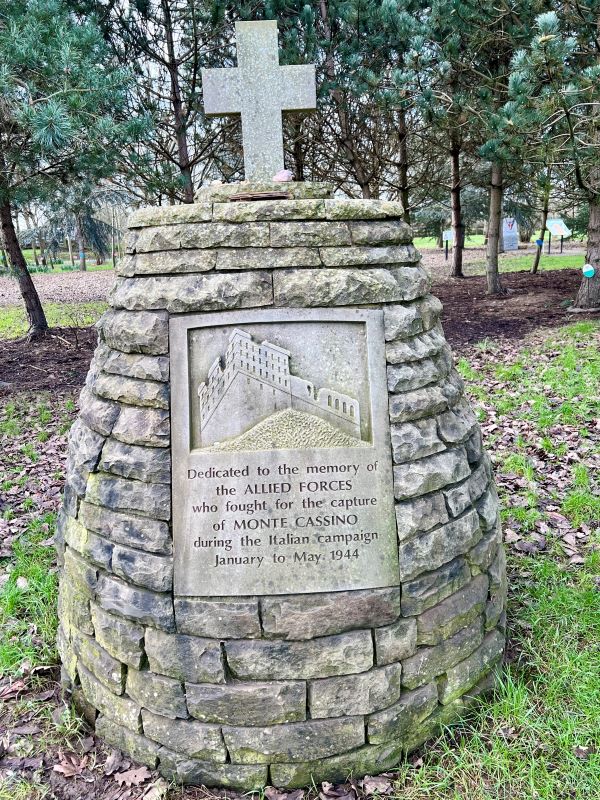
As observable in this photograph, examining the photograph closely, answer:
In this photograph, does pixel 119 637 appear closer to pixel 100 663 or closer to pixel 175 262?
pixel 100 663

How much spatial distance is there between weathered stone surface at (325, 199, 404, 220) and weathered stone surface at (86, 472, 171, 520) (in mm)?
1238

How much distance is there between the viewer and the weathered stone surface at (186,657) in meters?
2.13

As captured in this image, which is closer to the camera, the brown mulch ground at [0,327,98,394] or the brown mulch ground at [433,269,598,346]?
the brown mulch ground at [0,327,98,394]

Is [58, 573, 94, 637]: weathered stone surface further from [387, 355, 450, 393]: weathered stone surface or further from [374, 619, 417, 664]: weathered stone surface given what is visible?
[387, 355, 450, 393]: weathered stone surface

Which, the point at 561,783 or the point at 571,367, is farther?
the point at 571,367

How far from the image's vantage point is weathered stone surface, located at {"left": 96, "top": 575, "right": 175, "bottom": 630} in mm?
2154

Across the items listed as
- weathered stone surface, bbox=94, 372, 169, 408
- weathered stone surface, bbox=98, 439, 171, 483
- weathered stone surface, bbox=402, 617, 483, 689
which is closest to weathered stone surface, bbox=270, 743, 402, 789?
weathered stone surface, bbox=402, 617, 483, 689

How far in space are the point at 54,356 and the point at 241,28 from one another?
620 cm

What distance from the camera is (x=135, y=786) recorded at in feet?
7.18

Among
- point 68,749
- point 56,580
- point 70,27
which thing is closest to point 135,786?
point 68,749

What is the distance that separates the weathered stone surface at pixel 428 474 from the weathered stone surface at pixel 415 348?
407 millimetres

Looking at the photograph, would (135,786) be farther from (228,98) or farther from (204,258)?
(228,98)

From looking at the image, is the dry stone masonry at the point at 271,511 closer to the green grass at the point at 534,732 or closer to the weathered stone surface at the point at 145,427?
the weathered stone surface at the point at 145,427

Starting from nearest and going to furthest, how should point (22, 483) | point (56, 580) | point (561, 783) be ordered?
point (561, 783) → point (56, 580) → point (22, 483)
